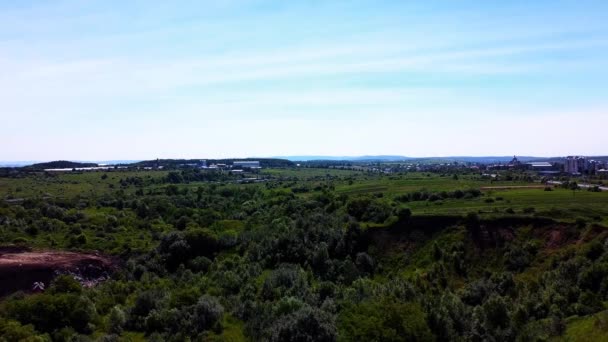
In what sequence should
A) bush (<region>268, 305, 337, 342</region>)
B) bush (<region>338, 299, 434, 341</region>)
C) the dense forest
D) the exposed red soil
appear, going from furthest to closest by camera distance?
the exposed red soil → the dense forest → bush (<region>268, 305, 337, 342</region>) → bush (<region>338, 299, 434, 341</region>)

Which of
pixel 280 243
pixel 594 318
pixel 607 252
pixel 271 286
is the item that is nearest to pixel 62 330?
pixel 271 286

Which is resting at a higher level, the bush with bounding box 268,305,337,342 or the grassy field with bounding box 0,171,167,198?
the grassy field with bounding box 0,171,167,198

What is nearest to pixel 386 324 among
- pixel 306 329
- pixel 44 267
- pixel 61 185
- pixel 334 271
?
pixel 306 329

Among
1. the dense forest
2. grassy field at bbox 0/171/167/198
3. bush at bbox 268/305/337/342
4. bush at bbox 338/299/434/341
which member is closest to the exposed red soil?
the dense forest

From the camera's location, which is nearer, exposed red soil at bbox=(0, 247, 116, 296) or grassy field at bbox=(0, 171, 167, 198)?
exposed red soil at bbox=(0, 247, 116, 296)

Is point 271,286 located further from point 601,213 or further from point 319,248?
point 601,213

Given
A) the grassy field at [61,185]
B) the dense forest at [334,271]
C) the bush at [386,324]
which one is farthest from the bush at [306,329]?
the grassy field at [61,185]

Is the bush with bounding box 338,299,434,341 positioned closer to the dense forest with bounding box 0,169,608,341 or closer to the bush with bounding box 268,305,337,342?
the dense forest with bounding box 0,169,608,341
